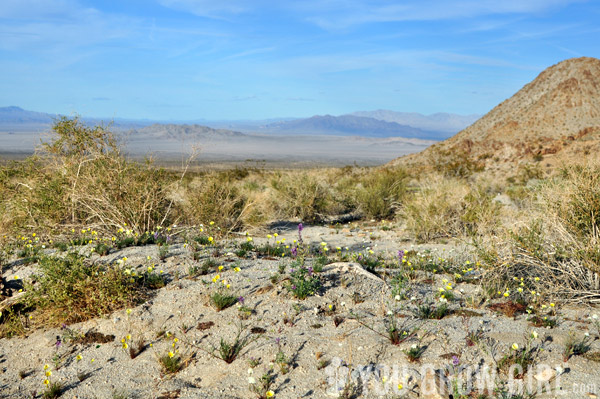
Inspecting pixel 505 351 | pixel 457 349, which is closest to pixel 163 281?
pixel 457 349

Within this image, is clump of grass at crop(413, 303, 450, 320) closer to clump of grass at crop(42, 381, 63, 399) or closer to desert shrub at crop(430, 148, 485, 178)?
clump of grass at crop(42, 381, 63, 399)

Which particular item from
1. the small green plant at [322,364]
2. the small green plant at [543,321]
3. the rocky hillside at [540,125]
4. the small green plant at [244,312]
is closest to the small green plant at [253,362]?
the small green plant at [322,364]

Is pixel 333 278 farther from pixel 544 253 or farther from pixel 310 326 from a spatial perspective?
pixel 544 253

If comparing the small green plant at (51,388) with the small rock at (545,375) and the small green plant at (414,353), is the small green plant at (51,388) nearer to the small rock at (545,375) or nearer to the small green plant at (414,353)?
the small green plant at (414,353)

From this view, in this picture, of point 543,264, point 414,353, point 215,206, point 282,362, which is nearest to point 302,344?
point 282,362

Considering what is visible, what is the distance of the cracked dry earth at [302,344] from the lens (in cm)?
341

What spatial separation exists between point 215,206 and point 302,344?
590 centimetres

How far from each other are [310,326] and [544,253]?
304 centimetres

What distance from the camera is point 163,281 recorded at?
5148mm

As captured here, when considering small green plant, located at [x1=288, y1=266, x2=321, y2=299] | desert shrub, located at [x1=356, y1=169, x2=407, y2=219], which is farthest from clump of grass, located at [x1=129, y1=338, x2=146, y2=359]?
desert shrub, located at [x1=356, y1=169, x2=407, y2=219]

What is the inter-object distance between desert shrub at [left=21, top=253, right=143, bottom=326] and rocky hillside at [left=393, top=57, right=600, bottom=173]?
24.6m

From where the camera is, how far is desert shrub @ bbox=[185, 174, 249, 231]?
9234 millimetres

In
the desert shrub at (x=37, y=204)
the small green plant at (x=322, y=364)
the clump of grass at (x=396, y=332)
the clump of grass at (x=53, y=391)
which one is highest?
the desert shrub at (x=37, y=204)

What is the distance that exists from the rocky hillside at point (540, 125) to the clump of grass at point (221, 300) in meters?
23.9
